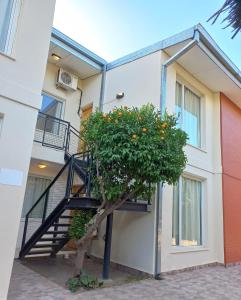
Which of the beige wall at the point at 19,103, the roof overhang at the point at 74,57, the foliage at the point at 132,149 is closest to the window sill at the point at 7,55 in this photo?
the beige wall at the point at 19,103

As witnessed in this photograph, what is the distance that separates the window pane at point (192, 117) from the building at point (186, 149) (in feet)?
0.11

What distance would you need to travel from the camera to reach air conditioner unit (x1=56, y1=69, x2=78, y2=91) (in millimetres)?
9125

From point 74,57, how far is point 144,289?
6.98 metres

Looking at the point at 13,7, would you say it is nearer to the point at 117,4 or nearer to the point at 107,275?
the point at 117,4

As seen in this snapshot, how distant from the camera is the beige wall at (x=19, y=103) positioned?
4.07 m

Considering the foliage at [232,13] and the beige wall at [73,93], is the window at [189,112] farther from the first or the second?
the foliage at [232,13]

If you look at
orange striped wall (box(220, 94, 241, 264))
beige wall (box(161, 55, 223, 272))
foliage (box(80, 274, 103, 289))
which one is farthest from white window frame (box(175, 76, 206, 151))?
foliage (box(80, 274, 103, 289))

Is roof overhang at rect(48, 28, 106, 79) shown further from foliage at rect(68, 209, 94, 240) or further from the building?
foliage at rect(68, 209, 94, 240)

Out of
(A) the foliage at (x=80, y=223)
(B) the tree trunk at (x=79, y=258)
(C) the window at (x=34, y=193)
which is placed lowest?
(B) the tree trunk at (x=79, y=258)

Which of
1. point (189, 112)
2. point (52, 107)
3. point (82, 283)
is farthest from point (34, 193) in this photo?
point (189, 112)

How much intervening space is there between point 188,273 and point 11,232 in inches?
196

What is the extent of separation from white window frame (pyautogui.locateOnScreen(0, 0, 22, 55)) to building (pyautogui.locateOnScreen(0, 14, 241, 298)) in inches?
129

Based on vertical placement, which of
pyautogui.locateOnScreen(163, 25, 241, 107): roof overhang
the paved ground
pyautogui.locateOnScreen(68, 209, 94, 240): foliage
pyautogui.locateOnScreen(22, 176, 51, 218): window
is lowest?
the paved ground

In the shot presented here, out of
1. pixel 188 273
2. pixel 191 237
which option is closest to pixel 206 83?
pixel 191 237
